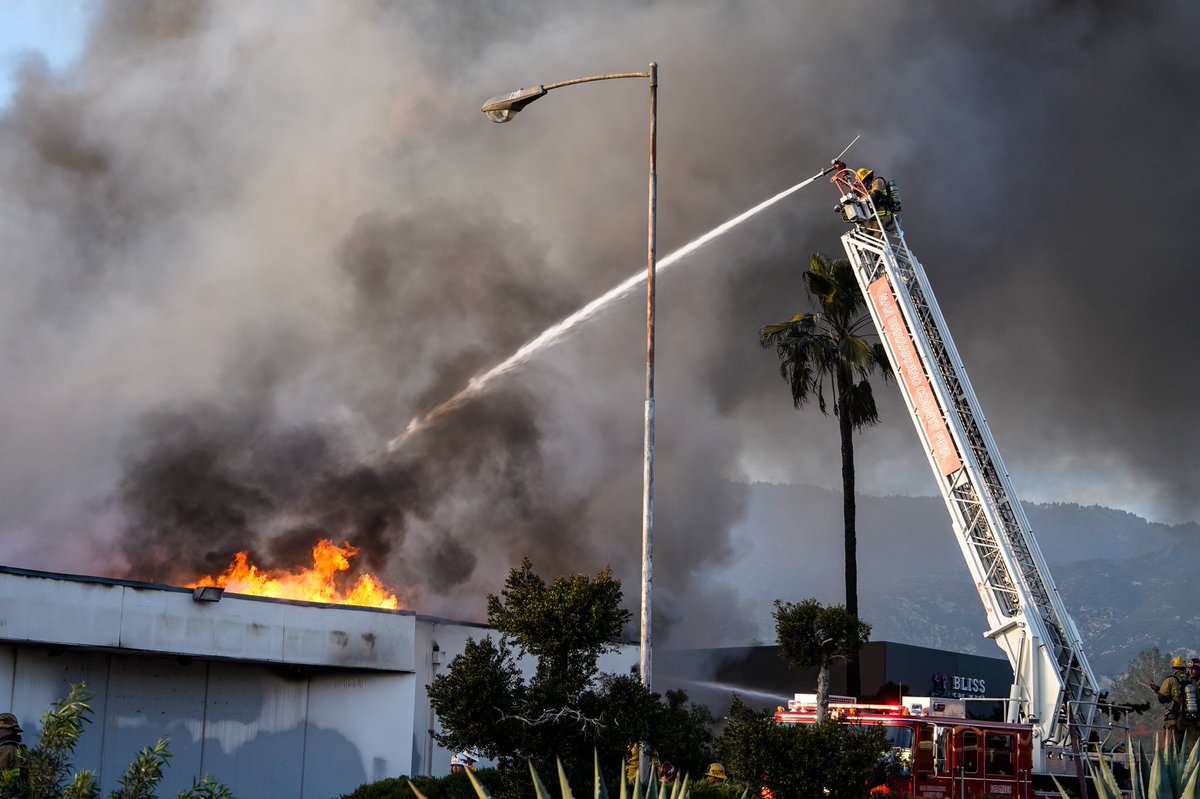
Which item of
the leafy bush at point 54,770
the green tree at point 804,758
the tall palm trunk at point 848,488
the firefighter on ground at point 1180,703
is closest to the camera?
the leafy bush at point 54,770

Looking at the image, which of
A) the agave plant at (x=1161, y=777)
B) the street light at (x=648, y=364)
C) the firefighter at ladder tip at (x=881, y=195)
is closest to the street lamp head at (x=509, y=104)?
the street light at (x=648, y=364)

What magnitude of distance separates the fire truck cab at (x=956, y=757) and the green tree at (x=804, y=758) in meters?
4.12

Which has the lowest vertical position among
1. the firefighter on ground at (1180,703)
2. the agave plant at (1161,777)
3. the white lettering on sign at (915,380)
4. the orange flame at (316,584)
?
the agave plant at (1161,777)

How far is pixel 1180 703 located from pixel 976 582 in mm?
5726

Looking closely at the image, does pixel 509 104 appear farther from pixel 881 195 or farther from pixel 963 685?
pixel 963 685

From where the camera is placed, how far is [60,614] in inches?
787

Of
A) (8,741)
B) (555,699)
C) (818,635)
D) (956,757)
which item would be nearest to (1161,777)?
(555,699)

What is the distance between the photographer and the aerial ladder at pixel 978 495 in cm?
2283

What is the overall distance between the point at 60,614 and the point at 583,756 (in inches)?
373

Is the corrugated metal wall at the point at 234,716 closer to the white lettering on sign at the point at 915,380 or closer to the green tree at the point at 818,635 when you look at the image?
the green tree at the point at 818,635

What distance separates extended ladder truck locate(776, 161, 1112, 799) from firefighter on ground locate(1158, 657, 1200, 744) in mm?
2365

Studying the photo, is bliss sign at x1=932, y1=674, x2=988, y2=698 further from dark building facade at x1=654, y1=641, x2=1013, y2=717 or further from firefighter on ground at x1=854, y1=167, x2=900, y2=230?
firefighter on ground at x1=854, y1=167, x2=900, y2=230

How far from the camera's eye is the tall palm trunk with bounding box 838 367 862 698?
30.8m

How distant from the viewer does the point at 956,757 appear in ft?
68.9
